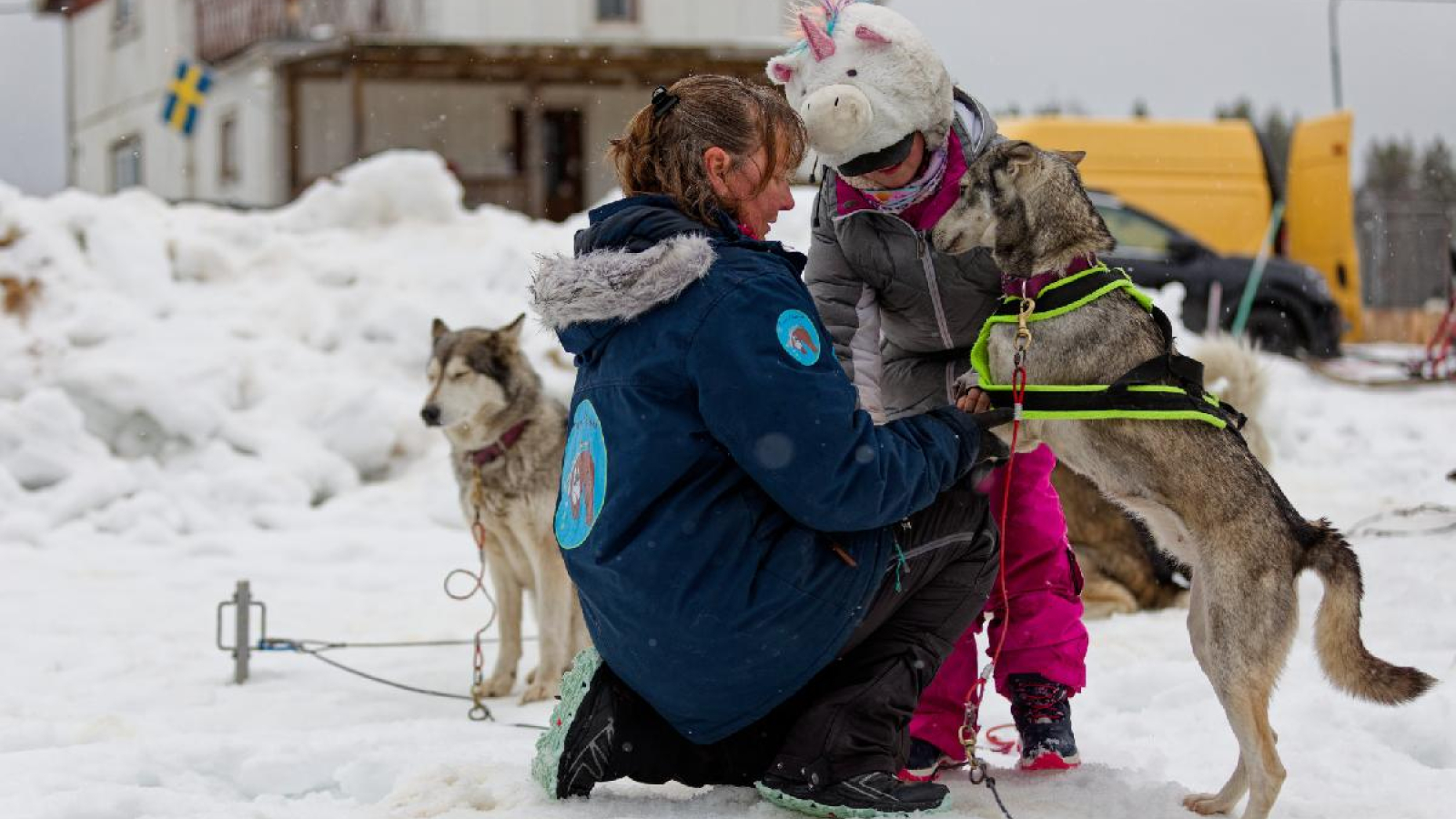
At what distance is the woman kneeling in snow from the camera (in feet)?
8.08

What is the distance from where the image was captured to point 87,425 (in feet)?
27.8

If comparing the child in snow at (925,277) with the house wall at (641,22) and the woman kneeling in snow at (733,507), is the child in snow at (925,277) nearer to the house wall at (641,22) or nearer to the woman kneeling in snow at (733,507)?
the woman kneeling in snow at (733,507)

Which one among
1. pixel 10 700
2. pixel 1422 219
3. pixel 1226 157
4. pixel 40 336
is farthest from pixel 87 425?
pixel 1422 219

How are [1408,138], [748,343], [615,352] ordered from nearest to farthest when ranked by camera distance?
1. [748,343]
2. [615,352]
3. [1408,138]

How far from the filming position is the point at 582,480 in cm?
267

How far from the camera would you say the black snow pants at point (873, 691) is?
104 inches

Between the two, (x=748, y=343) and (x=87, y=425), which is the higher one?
(x=748, y=343)

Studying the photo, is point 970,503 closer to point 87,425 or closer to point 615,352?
point 615,352

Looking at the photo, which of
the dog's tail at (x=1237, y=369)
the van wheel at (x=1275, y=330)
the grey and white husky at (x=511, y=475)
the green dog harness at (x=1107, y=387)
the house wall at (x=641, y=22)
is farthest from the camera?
the house wall at (x=641, y=22)

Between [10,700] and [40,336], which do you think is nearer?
[10,700]

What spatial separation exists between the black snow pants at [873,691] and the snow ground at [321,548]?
92 mm

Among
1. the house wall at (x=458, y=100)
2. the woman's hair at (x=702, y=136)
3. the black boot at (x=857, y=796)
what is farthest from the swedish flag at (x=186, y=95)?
A: the black boot at (x=857, y=796)

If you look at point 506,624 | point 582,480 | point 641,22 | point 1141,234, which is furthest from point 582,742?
point 641,22

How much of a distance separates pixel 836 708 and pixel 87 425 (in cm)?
720
